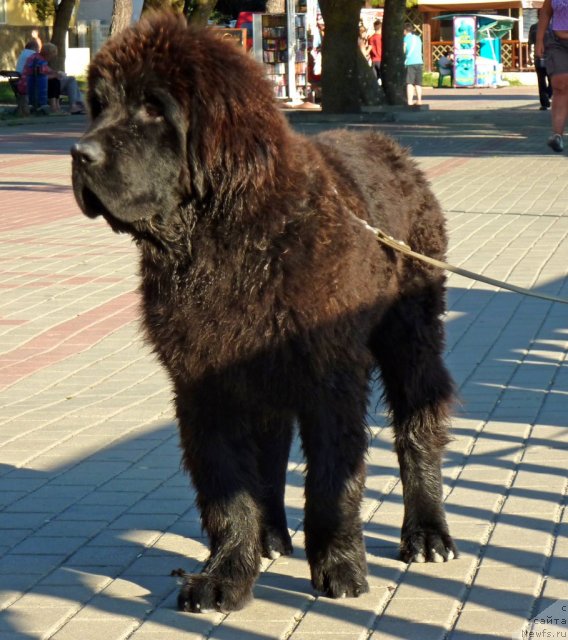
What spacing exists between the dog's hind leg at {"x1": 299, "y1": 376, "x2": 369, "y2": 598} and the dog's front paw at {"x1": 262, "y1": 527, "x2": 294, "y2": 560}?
1.33ft

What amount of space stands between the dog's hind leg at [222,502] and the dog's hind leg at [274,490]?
1.06ft

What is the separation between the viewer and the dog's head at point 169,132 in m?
3.77

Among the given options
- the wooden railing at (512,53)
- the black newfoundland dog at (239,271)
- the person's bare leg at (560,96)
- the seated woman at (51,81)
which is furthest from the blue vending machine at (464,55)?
the black newfoundland dog at (239,271)

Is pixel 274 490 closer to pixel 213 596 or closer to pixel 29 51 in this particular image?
pixel 213 596

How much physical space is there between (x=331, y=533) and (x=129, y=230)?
1189mm

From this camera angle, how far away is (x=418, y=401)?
4766 mm

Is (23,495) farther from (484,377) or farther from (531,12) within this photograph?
(531,12)

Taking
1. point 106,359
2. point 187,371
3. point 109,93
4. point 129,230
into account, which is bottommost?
point 106,359

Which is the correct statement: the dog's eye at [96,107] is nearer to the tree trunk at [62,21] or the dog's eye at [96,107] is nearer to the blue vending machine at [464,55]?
the tree trunk at [62,21]

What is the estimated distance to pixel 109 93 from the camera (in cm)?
385

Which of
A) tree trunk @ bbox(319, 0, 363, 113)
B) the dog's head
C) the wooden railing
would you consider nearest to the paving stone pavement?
the dog's head

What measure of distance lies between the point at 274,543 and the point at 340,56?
22.7m

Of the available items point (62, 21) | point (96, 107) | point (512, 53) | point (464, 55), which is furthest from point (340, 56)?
point (512, 53)

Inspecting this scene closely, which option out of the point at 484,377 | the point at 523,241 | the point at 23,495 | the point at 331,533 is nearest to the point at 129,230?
the point at 331,533
